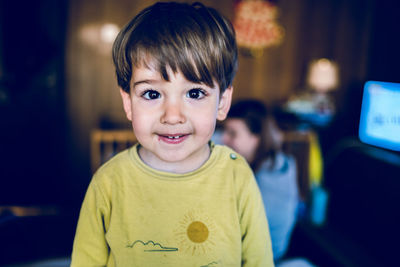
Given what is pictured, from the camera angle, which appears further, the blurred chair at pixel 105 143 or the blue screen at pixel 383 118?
the blurred chair at pixel 105 143

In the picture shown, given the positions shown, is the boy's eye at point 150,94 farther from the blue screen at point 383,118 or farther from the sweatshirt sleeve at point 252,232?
the blue screen at point 383,118

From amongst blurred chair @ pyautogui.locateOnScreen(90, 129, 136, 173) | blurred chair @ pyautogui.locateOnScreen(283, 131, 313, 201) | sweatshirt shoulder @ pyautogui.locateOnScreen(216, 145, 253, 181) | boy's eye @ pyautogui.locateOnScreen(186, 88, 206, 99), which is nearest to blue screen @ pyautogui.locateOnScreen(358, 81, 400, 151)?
sweatshirt shoulder @ pyautogui.locateOnScreen(216, 145, 253, 181)

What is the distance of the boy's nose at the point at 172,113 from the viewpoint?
495 millimetres

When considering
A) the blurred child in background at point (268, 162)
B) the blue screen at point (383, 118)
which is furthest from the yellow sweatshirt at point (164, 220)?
the blurred child in background at point (268, 162)

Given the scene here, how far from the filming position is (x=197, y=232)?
0.55 metres

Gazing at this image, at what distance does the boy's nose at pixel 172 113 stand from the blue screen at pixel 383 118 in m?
0.53

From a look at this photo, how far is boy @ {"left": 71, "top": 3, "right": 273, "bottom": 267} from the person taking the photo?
0.51m

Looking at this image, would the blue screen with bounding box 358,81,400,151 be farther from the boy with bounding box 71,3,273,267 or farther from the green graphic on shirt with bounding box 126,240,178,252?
the green graphic on shirt with bounding box 126,240,178,252

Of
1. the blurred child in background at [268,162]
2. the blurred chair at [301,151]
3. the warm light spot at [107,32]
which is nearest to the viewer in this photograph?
the blurred child in background at [268,162]

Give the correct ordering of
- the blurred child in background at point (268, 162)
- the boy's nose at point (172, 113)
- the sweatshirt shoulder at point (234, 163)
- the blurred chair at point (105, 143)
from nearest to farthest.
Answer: the boy's nose at point (172, 113)
the sweatshirt shoulder at point (234, 163)
the blurred child in background at point (268, 162)
the blurred chair at point (105, 143)

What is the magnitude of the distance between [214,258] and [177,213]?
0.09 meters

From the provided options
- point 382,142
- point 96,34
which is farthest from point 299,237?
point 96,34

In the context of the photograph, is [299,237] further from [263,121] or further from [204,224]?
[204,224]

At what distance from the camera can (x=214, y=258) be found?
0.56m
